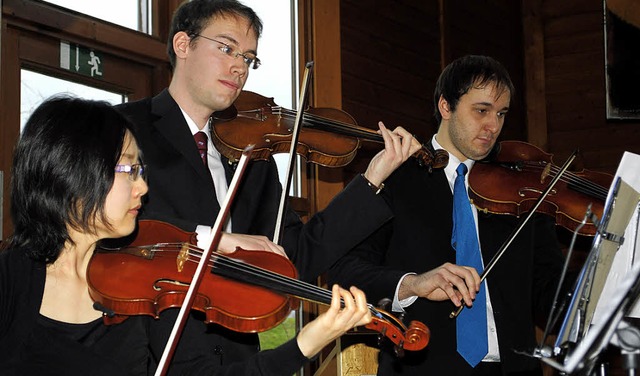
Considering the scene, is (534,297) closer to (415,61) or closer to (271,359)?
(271,359)

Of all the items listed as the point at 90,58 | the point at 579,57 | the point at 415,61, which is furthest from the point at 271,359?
the point at 579,57

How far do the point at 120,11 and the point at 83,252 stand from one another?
2.27m

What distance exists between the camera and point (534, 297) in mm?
3123

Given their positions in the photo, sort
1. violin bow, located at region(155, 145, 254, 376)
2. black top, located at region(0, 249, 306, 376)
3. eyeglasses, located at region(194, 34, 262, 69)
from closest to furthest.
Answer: violin bow, located at region(155, 145, 254, 376) < black top, located at region(0, 249, 306, 376) < eyeglasses, located at region(194, 34, 262, 69)

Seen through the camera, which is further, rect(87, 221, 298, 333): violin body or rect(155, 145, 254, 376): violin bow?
rect(87, 221, 298, 333): violin body

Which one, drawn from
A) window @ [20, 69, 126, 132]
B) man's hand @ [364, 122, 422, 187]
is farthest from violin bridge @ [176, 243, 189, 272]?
window @ [20, 69, 126, 132]

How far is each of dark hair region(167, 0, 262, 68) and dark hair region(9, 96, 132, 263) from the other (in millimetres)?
811

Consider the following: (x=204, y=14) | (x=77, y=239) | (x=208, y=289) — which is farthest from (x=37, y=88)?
(x=208, y=289)

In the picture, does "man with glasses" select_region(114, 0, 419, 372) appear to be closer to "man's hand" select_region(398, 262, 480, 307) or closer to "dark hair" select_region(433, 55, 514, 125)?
"man's hand" select_region(398, 262, 480, 307)

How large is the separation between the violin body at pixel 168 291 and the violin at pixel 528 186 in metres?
1.07

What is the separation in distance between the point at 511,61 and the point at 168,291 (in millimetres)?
5128

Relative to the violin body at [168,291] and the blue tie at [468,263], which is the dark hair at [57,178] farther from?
the blue tie at [468,263]

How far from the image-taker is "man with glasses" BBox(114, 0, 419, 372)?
8.31 feet

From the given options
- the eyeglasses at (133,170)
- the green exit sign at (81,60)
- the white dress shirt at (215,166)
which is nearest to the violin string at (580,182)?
the white dress shirt at (215,166)
